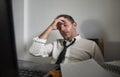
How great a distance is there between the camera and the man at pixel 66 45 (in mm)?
774

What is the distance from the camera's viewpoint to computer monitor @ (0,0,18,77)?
0.92ft

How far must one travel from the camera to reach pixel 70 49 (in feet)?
2.57

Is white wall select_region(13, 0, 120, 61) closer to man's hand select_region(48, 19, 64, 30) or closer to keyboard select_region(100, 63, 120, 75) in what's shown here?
man's hand select_region(48, 19, 64, 30)

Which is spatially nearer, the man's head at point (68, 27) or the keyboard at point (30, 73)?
the keyboard at point (30, 73)

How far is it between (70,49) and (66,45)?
0.08 feet

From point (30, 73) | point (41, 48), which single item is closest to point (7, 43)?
point (30, 73)

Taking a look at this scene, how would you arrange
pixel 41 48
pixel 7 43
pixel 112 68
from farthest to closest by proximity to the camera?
pixel 41 48 → pixel 112 68 → pixel 7 43

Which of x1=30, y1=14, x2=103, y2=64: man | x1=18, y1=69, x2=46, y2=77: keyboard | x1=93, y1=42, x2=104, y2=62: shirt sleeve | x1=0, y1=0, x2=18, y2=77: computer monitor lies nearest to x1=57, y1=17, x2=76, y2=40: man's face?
x1=30, y1=14, x2=103, y2=64: man

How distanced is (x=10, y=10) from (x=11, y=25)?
0.08 feet

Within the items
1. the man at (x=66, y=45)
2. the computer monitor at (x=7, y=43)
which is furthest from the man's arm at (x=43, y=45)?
the computer monitor at (x=7, y=43)

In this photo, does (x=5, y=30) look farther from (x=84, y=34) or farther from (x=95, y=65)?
(x=84, y=34)

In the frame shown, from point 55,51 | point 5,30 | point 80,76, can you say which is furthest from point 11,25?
point 55,51

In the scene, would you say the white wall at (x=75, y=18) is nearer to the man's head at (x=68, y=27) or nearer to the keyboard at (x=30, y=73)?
the man's head at (x=68, y=27)

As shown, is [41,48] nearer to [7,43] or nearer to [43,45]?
[43,45]
